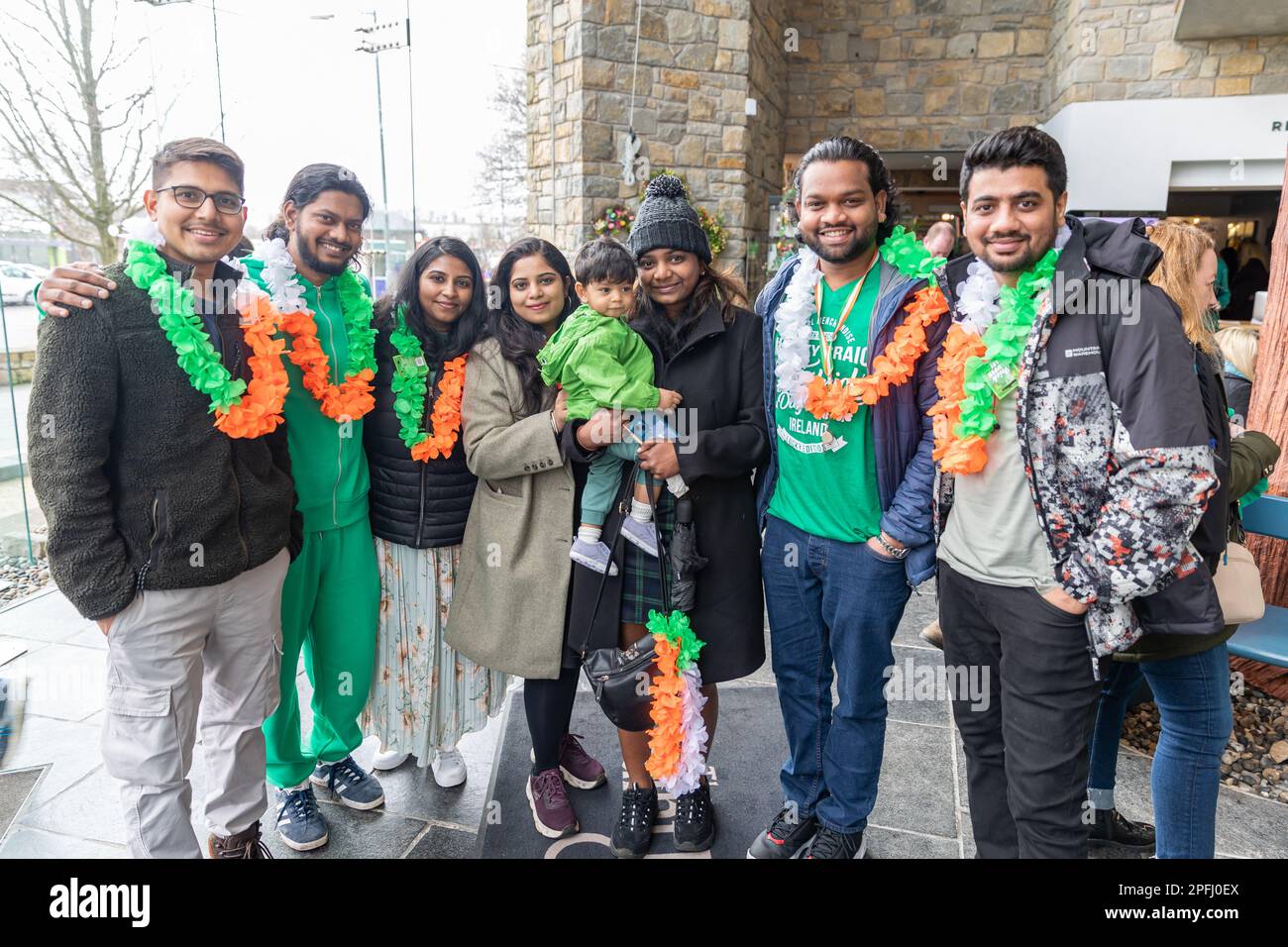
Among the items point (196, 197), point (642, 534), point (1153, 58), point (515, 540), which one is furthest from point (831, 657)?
point (1153, 58)

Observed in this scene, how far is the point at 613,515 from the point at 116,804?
6.91 feet

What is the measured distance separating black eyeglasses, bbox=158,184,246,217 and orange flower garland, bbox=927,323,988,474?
6.43 feet

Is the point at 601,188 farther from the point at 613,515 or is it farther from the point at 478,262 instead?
the point at 613,515

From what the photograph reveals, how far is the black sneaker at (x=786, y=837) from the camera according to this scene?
2402 mm

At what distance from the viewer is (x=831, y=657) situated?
7.78ft

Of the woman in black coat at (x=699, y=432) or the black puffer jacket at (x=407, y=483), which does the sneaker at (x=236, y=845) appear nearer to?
the black puffer jacket at (x=407, y=483)

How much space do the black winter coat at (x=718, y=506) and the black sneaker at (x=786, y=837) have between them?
0.51 metres

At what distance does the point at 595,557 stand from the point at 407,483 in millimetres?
720

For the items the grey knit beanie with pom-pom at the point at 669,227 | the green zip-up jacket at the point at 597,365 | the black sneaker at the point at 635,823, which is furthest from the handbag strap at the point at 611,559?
the grey knit beanie with pom-pom at the point at 669,227

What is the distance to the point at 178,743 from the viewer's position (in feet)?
6.82

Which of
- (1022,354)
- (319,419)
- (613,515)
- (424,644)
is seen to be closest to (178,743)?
(424,644)

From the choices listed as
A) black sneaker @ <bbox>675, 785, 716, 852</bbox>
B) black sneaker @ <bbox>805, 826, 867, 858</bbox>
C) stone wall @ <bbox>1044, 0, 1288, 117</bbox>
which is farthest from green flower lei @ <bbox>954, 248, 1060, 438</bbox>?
stone wall @ <bbox>1044, 0, 1288, 117</bbox>

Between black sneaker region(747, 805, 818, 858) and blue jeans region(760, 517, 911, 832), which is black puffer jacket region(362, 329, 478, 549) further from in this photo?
black sneaker region(747, 805, 818, 858)

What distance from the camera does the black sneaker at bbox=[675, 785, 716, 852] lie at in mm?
2504
